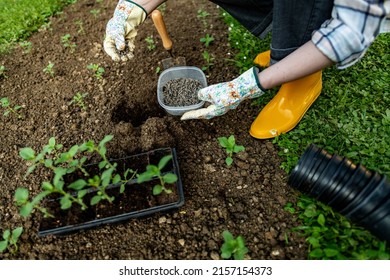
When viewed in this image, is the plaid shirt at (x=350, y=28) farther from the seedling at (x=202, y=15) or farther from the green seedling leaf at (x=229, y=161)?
the seedling at (x=202, y=15)

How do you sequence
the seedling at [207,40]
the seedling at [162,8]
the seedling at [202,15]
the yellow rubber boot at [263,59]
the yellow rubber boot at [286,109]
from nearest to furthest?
the yellow rubber boot at [286,109] → the yellow rubber boot at [263,59] → the seedling at [207,40] → the seedling at [202,15] → the seedling at [162,8]

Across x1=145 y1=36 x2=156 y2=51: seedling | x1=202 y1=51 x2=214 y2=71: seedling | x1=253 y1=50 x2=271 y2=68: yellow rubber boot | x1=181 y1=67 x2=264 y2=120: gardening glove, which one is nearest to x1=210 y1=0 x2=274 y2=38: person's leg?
x1=253 y1=50 x2=271 y2=68: yellow rubber boot

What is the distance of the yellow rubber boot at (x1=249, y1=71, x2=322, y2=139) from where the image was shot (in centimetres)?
174

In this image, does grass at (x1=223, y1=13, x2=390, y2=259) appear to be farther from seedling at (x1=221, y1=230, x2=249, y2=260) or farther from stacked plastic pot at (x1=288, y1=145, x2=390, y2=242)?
seedling at (x1=221, y1=230, x2=249, y2=260)

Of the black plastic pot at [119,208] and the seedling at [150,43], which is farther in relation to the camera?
the seedling at [150,43]

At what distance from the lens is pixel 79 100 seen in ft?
6.54

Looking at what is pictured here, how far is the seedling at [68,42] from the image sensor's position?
2.44 metres

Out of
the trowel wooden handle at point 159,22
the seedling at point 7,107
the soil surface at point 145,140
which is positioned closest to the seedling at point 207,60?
the soil surface at point 145,140

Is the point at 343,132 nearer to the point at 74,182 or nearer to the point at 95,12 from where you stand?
the point at 74,182

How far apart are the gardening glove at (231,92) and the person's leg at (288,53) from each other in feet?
0.67

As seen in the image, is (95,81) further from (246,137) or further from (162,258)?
(162,258)

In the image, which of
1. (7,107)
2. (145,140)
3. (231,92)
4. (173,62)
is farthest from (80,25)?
(231,92)

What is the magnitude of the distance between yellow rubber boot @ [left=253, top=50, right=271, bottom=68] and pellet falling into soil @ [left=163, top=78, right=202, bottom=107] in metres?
0.44
